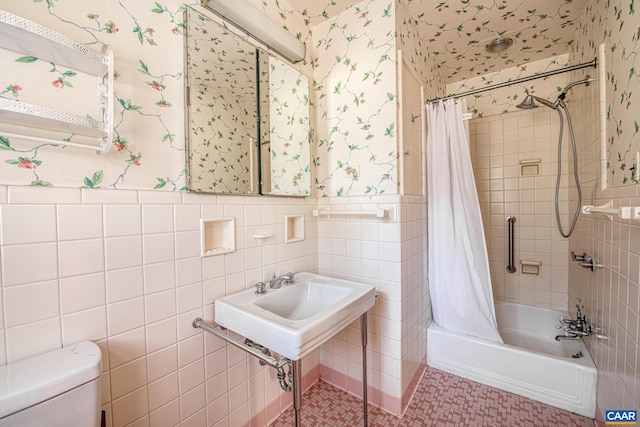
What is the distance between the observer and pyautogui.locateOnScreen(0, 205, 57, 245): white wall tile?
0.66 metres

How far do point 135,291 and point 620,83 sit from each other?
2130mm

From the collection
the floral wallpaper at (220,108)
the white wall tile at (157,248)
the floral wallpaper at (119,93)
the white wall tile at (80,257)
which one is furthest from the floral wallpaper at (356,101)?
the white wall tile at (80,257)

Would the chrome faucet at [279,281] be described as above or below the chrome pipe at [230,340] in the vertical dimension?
above

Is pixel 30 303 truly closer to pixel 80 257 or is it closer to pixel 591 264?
pixel 80 257

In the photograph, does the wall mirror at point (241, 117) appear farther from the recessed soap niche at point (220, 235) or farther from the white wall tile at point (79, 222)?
the white wall tile at point (79, 222)

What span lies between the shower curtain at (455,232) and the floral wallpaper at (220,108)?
1.28m

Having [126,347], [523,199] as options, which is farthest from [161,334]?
[523,199]

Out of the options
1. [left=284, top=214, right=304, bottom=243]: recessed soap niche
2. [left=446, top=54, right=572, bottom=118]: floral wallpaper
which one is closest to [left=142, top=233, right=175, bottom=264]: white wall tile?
[left=284, top=214, right=304, bottom=243]: recessed soap niche

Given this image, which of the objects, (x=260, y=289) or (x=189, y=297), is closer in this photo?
(x=189, y=297)

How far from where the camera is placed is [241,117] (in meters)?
1.26

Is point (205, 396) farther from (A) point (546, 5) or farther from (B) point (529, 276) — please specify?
(A) point (546, 5)

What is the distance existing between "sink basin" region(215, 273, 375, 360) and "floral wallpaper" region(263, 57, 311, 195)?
0.58 m

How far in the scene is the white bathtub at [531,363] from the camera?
1.38 metres

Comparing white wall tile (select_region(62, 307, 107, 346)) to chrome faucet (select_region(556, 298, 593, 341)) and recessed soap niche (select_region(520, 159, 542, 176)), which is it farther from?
recessed soap niche (select_region(520, 159, 542, 176))
